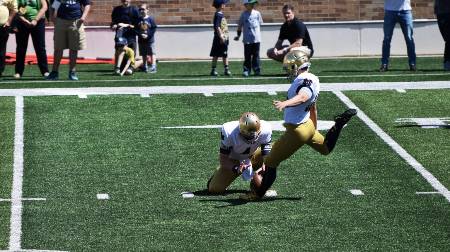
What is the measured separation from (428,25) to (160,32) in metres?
5.79

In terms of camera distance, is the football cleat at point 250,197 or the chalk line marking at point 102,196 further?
the chalk line marking at point 102,196

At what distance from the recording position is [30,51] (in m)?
29.6

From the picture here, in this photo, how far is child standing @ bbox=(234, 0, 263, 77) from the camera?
83.3ft

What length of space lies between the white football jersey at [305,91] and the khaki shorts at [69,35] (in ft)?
33.1

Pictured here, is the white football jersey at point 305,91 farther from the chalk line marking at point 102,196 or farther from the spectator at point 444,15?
the spectator at point 444,15

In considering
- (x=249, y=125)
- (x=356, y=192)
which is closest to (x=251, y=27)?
(x=356, y=192)

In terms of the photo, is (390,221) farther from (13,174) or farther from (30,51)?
(30,51)

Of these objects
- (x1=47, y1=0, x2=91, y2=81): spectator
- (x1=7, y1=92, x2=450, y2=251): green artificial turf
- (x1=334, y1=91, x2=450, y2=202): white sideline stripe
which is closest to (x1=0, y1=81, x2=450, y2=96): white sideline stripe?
(x1=334, y1=91, x2=450, y2=202): white sideline stripe

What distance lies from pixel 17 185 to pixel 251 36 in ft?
35.7

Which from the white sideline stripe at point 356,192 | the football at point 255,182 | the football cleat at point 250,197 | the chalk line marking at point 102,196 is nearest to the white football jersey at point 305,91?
the football at point 255,182

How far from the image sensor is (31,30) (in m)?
25.0

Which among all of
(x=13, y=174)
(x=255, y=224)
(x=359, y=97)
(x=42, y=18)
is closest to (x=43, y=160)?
(x=13, y=174)

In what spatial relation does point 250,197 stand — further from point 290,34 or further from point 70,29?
point 290,34

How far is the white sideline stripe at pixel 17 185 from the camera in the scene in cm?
1272
